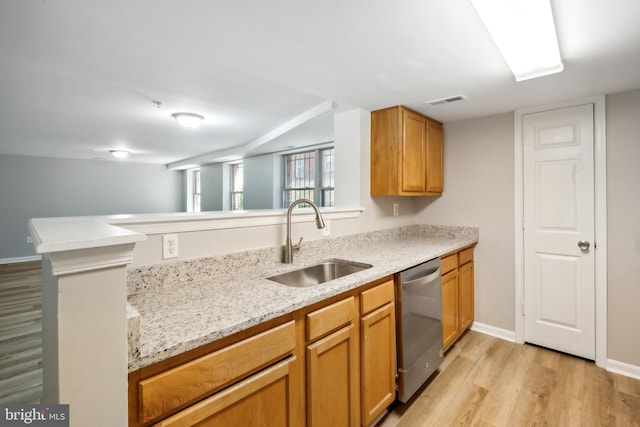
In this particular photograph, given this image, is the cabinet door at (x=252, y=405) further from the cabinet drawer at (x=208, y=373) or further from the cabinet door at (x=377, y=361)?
the cabinet door at (x=377, y=361)

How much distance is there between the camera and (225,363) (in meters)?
1.00

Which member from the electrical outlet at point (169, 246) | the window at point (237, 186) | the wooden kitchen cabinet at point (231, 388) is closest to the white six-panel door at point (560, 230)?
the wooden kitchen cabinet at point (231, 388)

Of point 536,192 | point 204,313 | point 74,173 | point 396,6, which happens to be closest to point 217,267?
point 204,313

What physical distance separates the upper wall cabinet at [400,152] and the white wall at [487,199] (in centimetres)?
38

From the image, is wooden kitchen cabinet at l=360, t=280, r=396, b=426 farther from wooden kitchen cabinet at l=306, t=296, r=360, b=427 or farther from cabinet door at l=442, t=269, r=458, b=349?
cabinet door at l=442, t=269, r=458, b=349

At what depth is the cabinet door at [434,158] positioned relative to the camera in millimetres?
2938

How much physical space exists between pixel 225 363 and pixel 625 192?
115 inches

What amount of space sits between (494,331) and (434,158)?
1.72m

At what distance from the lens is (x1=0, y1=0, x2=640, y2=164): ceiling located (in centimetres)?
132

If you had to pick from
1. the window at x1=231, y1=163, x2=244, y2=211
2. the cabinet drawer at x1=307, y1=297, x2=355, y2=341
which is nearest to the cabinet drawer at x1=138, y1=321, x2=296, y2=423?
the cabinet drawer at x1=307, y1=297, x2=355, y2=341

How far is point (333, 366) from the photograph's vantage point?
1.44m

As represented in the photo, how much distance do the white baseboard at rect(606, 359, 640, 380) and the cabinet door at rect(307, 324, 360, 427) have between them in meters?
2.12

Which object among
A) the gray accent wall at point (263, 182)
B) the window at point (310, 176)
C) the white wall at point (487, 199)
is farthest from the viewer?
the gray accent wall at point (263, 182)

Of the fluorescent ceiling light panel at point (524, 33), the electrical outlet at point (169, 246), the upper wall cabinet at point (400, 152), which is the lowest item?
the electrical outlet at point (169, 246)
